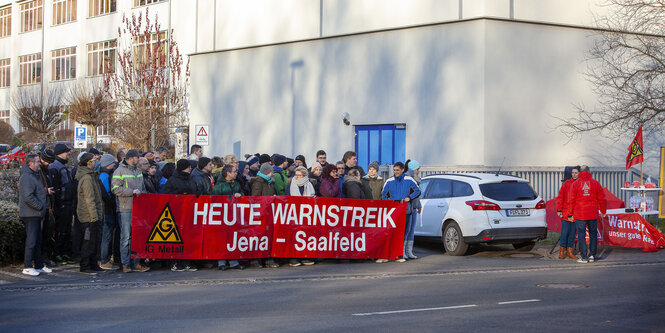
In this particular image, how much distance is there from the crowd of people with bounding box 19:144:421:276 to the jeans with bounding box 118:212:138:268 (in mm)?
17

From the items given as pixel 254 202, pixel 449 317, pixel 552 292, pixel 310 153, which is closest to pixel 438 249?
pixel 254 202

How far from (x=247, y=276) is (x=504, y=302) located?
464cm

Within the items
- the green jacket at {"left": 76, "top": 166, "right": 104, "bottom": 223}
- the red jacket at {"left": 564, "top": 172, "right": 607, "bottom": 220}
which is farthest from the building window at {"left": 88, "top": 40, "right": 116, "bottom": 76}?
the red jacket at {"left": 564, "top": 172, "right": 607, "bottom": 220}

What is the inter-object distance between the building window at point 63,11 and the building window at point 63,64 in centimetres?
198

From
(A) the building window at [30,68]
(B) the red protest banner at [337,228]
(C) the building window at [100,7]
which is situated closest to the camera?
(B) the red protest banner at [337,228]

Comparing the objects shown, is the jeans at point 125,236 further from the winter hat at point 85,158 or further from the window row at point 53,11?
the window row at point 53,11

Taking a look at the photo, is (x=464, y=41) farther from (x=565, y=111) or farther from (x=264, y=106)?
(x=264, y=106)

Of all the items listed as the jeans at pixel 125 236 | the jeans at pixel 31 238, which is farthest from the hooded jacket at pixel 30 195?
the jeans at pixel 125 236

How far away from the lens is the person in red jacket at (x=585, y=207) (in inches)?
597

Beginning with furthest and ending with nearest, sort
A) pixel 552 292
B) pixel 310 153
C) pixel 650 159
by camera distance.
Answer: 1. pixel 310 153
2. pixel 650 159
3. pixel 552 292

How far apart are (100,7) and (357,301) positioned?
135 ft

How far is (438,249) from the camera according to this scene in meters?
17.8

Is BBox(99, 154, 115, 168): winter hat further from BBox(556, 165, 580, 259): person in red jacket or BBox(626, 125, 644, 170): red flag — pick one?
BBox(626, 125, 644, 170): red flag

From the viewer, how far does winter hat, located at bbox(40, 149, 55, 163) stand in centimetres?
1347
